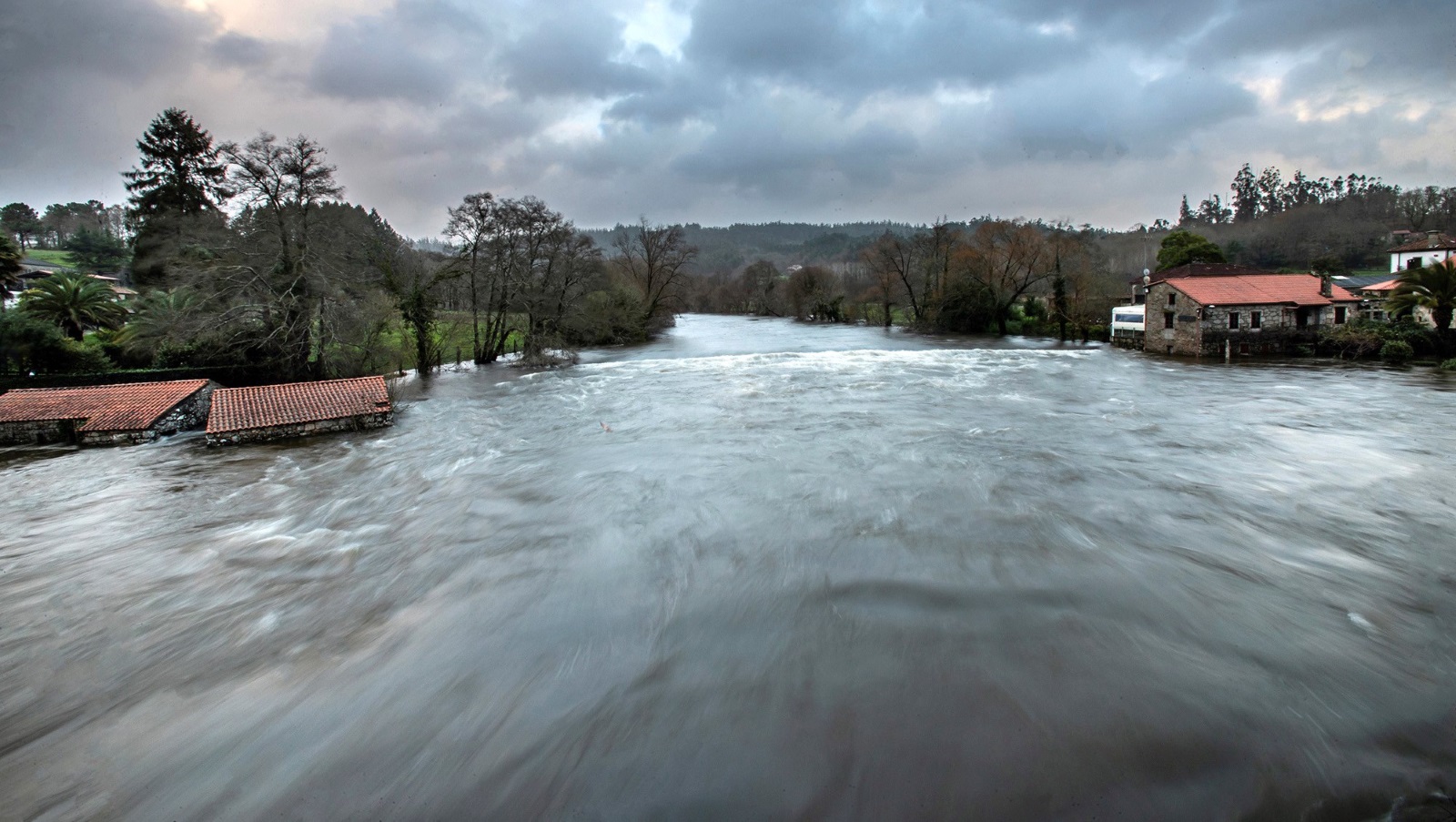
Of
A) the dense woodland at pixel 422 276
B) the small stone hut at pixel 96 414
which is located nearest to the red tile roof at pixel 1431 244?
the dense woodland at pixel 422 276

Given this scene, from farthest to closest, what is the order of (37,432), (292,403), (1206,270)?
(1206,270), (292,403), (37,432)

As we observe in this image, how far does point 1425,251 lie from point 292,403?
62849 millimetres

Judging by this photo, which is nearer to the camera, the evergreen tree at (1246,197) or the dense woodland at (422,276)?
the dense woodland at (422,276)

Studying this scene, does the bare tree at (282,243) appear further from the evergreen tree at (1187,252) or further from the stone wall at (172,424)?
the evergreen tree at (1187,252)

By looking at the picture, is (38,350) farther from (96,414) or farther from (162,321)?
(96,414)

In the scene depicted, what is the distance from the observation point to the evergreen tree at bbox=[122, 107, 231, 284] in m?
34.7

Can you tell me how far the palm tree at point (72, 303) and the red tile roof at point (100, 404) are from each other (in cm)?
804

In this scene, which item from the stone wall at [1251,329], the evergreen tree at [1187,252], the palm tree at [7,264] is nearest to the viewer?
the palm tree at [7,264]

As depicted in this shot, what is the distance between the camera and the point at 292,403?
17828 millimetres

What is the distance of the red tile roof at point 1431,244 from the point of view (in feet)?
128

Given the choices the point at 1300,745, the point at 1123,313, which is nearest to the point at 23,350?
the point at 1300,745

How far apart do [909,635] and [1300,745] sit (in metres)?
3.27

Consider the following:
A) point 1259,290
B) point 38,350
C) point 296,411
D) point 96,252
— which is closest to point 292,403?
point 296,411

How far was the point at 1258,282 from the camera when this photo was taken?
111ft
